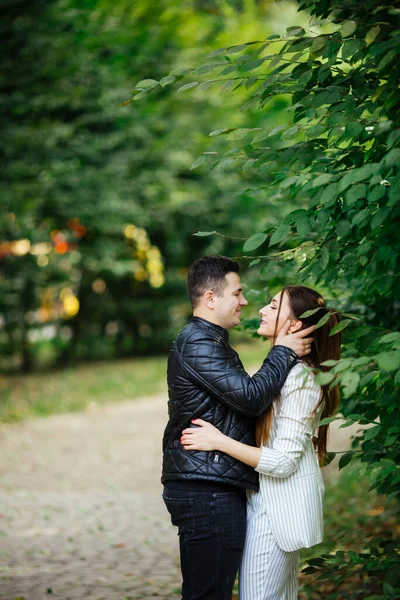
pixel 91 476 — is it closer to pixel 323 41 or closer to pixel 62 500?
pixel 62 500

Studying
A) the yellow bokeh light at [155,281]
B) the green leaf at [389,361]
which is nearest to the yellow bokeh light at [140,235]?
the yellow bokeh light at [155,281]

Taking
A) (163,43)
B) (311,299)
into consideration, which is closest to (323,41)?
(311,299)

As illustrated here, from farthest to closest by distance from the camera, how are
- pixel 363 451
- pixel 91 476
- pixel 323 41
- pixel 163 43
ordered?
pixel 163 43, pixel 91 476, pixel 363 451, pixel 323 41

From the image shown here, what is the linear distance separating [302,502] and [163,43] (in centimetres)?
1795

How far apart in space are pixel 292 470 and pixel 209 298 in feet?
2.64

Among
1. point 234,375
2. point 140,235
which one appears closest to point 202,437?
point 234,375

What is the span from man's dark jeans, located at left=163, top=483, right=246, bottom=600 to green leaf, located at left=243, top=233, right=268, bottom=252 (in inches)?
40.4

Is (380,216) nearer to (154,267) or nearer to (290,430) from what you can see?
(290,430)

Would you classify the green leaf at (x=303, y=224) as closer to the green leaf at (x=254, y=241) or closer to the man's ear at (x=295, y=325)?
the green leaf at (x=254, y=241)

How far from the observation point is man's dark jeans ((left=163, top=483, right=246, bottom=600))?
3.16 m

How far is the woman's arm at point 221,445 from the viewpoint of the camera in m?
3.13

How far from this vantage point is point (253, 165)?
3402mm

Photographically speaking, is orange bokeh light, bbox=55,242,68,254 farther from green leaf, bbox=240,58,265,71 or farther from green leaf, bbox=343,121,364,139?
green leaf, bbox=343,121,364,139

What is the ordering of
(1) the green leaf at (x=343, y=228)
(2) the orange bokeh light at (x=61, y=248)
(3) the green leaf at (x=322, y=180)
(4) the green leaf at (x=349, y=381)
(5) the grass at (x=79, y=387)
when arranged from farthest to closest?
(2) the orange bokeh light at (x=61, y=248) < (5) the grass at (x=79, y=387) < (1) the green leaf at (x=343, y=228) < (3) the green leaf at (x=322, y=180) < (4) the green leaf at (x=349, y=381)
